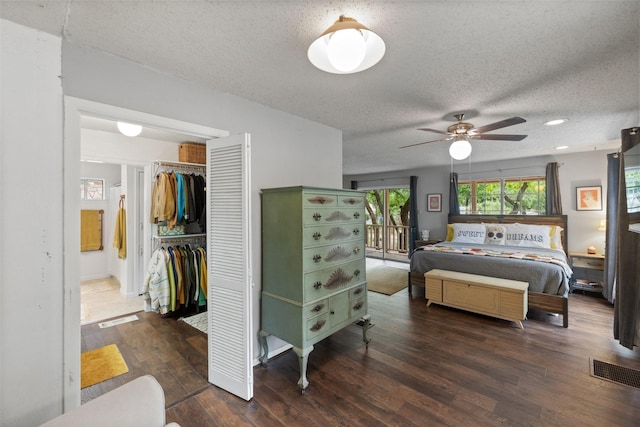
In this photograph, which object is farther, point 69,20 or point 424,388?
point 424,388

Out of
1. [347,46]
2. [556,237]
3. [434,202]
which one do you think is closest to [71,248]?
[347,46]

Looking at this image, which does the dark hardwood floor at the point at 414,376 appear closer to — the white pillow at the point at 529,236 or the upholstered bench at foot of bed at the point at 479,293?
the upholstered bench at foot of bed at the point at 479,293

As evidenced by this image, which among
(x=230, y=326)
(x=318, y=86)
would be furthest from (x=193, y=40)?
(x=230, y=326)

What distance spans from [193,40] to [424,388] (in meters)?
2.74

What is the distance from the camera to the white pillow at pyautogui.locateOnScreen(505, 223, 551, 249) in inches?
176

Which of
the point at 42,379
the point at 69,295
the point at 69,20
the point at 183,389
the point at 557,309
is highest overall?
the point at 69,20

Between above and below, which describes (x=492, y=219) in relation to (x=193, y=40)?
below

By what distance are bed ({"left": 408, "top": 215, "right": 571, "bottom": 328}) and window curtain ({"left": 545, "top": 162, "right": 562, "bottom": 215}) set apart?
0.13 m

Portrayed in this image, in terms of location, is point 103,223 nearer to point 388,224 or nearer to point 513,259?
point 388,224

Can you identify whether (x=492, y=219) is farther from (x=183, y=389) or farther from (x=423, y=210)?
(x=183, y=389)

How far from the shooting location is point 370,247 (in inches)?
325

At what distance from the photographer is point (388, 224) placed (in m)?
7.83

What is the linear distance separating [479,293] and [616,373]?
1.28 meters

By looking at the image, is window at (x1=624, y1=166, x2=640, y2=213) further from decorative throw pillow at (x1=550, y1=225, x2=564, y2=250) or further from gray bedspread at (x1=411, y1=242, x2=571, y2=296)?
decorative throw pillow at (x1=550, y1=225, x2=564, y2=250)
